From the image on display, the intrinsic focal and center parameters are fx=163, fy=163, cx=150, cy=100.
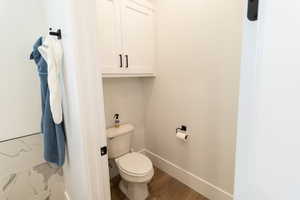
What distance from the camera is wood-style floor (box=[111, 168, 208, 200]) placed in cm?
185

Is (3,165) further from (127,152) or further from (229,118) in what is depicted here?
(229,118)

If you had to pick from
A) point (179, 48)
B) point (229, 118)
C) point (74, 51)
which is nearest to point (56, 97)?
point (74, 51)

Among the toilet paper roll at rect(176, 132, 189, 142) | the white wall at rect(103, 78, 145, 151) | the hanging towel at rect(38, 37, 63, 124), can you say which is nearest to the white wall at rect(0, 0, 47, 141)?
the hanging towel at rect(38, 37, 63, 124)

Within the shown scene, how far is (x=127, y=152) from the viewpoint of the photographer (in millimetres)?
2021

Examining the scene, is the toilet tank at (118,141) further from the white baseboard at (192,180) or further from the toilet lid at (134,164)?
the white baseboard at (192,180)

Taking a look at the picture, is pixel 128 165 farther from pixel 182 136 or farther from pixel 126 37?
pixel 126 37

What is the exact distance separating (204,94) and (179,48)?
59 cm

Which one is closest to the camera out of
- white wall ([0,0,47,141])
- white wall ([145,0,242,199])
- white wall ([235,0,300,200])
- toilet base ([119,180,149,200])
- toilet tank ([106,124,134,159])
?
white wall ([235,0,300,200])

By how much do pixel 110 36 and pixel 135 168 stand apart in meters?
1.38

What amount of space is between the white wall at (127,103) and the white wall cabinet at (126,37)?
297mm

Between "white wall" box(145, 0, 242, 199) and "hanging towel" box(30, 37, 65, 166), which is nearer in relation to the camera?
"hanging towel" box(30, 37, 65, 166)

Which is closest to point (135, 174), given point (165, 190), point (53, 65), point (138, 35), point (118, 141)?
point (118, 141)

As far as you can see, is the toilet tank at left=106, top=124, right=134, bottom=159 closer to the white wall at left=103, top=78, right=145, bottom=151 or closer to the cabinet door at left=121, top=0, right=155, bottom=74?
the white wall at left=103, top=78, right=145, bottom=151

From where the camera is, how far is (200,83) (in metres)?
1.71
